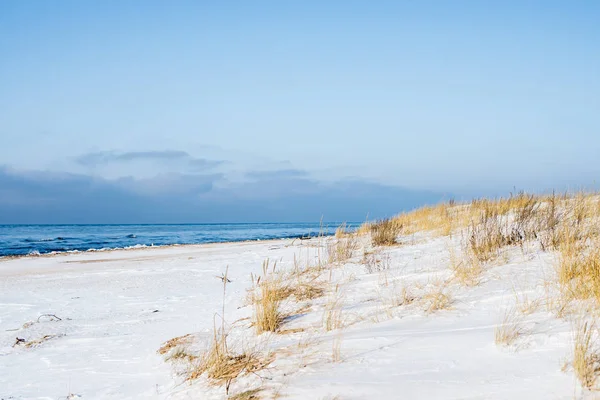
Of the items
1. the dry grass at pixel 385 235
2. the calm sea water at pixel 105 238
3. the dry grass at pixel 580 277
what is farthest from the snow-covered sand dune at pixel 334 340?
the calm sea water at pixel 105 238

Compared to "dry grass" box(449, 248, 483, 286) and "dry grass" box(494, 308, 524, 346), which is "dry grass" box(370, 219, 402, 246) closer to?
"dry grass" box(449, 248, 483, 286)

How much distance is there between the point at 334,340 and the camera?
310 cm

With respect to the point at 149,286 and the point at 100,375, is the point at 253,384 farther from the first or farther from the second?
the point at 149,286

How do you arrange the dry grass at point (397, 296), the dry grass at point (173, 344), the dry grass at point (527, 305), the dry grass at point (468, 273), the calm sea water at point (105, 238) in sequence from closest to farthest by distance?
the dry grass at point (527, 305) < the dry grass at point (173, 344) < the dry grass at point (397, 296) < the dry grass at point (468, 273) < the calm sea water at point (105, 238)

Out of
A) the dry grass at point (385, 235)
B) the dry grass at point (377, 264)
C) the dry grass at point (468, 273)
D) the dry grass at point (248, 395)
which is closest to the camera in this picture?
the dry grass at point (248, 395)

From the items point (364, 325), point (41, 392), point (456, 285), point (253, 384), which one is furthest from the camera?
point (456, 285)

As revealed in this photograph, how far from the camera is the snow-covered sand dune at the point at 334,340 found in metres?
2.45

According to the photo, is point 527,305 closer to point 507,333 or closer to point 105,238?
point 507,333

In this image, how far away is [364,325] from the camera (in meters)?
3.68

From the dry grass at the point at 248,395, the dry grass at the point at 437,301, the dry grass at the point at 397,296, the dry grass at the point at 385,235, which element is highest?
the dry grass at the point at 385,235

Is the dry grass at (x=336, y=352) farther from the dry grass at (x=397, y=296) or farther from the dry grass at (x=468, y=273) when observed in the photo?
the dry grass at (x=468, y=273)

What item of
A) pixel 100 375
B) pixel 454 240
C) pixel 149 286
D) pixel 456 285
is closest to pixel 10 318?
pixel 149 286

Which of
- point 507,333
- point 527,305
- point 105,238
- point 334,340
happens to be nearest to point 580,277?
point 527,305

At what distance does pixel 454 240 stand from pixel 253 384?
260 inches
